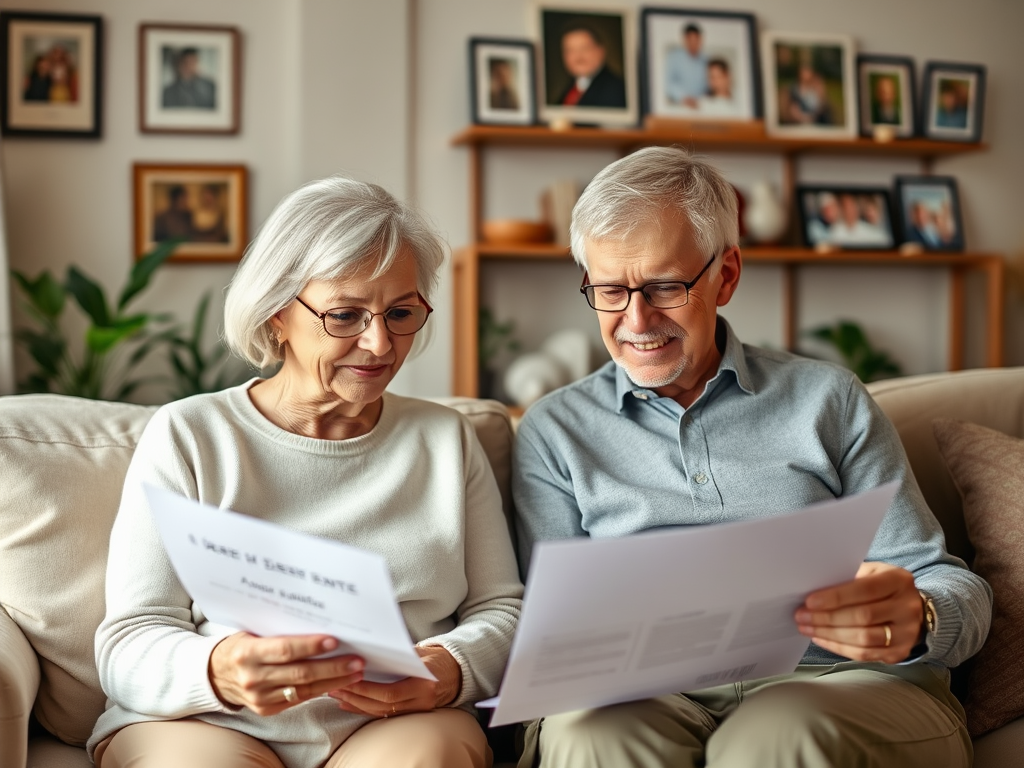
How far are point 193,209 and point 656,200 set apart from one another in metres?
2.61

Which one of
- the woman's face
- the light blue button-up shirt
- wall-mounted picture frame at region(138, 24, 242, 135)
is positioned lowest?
the light blue button-up shirt

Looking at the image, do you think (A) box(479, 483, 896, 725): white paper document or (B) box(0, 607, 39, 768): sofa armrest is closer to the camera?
(A) box(479, 483, 896, 725): white paper document

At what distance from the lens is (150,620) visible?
1.33 m

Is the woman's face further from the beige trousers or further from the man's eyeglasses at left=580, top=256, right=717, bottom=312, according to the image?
the beige trousers

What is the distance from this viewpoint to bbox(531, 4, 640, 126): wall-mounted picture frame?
12.8ft

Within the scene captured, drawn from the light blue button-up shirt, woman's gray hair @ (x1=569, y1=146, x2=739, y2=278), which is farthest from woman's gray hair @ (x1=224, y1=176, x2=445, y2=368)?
the light blue button-up shirt

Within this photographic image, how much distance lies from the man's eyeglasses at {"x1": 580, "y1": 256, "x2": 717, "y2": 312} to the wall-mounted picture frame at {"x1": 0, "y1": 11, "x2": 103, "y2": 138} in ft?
9.00

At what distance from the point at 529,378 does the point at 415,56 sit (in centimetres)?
127

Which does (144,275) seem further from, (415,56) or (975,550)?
(975,550)

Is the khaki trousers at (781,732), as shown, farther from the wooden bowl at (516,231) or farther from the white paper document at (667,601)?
the wooden bowl at (516,231)

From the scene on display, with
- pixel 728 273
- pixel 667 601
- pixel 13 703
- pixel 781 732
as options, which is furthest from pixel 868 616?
pixel 13 703

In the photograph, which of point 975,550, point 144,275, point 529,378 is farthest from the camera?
point 529,378

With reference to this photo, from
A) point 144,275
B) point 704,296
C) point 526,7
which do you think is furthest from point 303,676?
point 526,7

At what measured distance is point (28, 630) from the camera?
1.46m
